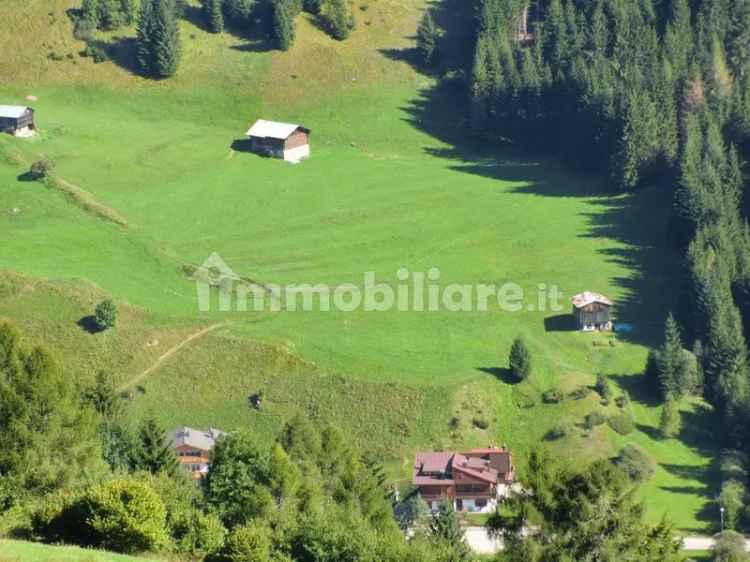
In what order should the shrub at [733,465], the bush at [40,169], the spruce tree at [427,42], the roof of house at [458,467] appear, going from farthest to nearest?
the spruce tree at [427,42] → the bush at [40,169] → the shrub at [733,465] → the roof of house at [458,467]

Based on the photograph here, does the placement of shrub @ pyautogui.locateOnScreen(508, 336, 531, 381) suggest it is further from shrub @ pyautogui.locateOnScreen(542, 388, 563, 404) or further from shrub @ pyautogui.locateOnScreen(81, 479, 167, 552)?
shrub @ pyautogui.locateOnScreen(81, 479, 167, 552)

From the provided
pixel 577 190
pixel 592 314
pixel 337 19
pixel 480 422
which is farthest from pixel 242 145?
pixel 480 422

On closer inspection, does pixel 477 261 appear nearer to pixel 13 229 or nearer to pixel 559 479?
pixel 13 229

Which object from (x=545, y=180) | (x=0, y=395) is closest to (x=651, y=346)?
(x=545, y=180)

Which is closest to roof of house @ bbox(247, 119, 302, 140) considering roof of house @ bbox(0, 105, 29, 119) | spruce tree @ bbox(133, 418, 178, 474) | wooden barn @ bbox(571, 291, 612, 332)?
roof of house @ bbox(0, 105, 29, 119)

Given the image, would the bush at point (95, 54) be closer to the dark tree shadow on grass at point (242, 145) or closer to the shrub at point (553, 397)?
the dark tree shadow on grass at point (242, 145)

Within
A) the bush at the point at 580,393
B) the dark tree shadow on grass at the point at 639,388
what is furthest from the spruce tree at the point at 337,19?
the bush at the point at 580,393
